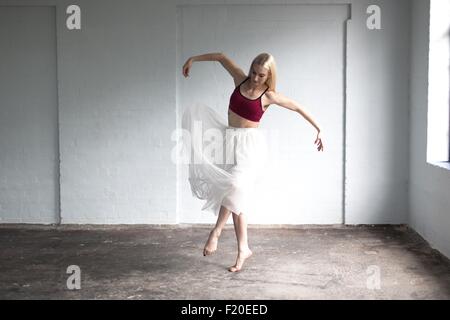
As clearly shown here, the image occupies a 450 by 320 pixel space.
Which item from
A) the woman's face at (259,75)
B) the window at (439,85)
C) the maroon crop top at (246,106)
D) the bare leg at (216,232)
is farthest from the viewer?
the window at (439,85)

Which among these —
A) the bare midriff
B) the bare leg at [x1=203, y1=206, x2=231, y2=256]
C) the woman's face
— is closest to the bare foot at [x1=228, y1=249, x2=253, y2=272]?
the bare leg at [x1=203, y1=206, x2=231, y2=256]

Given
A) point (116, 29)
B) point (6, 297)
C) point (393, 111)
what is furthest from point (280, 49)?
point (6, 297)

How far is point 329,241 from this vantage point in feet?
20.1

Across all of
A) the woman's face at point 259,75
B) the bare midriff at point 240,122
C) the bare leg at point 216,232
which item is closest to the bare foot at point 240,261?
the bare leg at point 216,232

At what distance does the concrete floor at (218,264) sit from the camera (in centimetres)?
440

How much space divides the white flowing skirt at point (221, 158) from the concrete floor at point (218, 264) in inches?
24.8

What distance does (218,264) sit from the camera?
17.0ft

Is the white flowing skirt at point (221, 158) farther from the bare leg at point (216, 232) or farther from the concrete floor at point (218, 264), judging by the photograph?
the concrete floor at point (218, 264)

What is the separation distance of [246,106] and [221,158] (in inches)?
19.3

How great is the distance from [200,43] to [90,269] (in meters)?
2.97

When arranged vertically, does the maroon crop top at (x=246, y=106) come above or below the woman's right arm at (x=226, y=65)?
below

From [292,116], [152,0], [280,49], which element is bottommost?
[292,116]

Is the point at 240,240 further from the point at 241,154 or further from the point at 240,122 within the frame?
the point at 240,122
